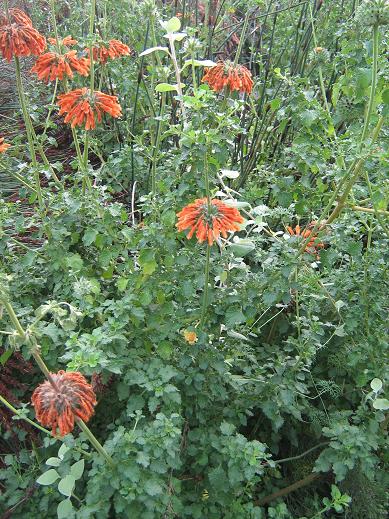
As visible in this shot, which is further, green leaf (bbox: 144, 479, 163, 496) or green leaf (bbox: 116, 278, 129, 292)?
green leaf (bbox: 116, 278, 129, 292)

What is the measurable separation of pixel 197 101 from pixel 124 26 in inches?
66.4

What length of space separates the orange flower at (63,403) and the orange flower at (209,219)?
1.28ft

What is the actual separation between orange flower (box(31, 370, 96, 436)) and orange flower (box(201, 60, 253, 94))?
0.92 metres

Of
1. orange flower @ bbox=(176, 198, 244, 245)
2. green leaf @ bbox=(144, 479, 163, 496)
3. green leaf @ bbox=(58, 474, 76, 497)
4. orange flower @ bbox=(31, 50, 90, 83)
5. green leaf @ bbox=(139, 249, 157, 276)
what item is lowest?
green leaf @ bbox=(144, 479, 163, 496)

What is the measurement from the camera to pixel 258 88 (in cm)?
262

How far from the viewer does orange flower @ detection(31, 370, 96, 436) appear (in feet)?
3.39

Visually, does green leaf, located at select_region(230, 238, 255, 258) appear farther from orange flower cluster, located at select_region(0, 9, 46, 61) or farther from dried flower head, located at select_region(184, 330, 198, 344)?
orange flower cluster, located at select_region(0, 9, 46, 61)

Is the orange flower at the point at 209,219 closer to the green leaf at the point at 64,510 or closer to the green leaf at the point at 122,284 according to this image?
the green leaf at the point at 122,284

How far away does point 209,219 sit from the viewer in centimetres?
124

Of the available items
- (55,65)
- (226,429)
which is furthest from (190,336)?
(55,65)

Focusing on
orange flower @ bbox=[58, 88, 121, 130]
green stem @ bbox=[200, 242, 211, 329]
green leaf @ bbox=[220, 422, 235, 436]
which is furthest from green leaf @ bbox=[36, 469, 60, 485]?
orange flower @ bbox=[58, 88, 121, 130]

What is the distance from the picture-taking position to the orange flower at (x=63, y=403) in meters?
1.03

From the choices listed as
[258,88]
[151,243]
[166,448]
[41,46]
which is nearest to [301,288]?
[151,243]

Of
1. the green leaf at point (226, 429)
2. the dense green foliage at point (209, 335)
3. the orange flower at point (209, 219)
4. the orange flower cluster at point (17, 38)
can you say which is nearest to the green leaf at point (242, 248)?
the dense green foliage at point (209, 335)
